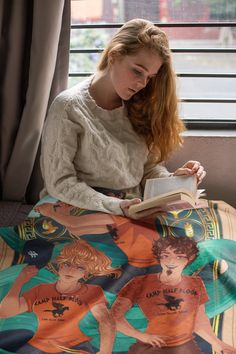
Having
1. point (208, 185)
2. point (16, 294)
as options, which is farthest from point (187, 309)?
point (208, 185)

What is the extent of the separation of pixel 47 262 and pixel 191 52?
1108mm

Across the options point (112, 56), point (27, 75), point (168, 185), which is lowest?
point (168, 185)

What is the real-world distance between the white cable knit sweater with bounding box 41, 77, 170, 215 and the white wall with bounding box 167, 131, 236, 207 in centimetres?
32

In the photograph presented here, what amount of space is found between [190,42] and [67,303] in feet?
4.17

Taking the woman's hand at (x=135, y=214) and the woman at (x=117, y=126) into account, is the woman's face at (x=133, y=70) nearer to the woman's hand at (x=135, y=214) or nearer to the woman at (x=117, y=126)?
the woman at (x=117, y=126)

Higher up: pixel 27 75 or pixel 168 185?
pixel 27 75

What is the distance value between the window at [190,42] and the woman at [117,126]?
1.23 ft

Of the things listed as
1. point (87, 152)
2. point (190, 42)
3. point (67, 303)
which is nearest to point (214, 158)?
point (190, 42)

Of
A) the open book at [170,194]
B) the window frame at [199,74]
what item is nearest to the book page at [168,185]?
the open book at [170,194]

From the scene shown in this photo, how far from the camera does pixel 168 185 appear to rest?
5.62 feet

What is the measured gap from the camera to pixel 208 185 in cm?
223

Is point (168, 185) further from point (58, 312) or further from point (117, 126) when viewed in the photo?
point (58, 312)

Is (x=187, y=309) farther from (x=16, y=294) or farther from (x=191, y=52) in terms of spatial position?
(x=191, y=52)

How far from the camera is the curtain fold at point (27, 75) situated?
1945 millimetres
